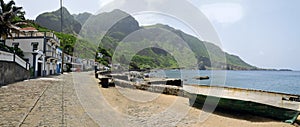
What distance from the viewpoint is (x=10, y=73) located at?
18.5 metres

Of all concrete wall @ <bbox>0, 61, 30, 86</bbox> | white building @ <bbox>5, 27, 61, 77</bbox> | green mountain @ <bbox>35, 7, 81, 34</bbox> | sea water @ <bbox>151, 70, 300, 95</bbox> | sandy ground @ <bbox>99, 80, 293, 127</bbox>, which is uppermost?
green mountain @ <bbox>35, 7, 81, 34</bbox>

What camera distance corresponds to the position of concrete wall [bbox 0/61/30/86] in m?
16.5

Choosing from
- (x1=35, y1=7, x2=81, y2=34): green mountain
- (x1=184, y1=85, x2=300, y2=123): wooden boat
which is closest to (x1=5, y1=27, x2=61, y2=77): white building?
(x1=184, y1=85, x2=300, y2=123): wooden boat

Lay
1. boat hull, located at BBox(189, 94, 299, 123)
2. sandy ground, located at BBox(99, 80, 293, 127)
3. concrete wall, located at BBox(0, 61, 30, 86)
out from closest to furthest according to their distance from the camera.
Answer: sandy ground, located at BBox(99, 80, 293, 127) → boat hull, located at BBox(189, 94, 299, 123) → concrete wall, located at BBox(0, 61, 30, 86)

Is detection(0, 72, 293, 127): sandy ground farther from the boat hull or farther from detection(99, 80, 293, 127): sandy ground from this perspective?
the boat hull

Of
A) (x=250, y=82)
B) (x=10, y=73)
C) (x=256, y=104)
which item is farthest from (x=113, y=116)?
(x=250, y=82)

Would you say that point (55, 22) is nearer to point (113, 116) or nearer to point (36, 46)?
point (36, 46)

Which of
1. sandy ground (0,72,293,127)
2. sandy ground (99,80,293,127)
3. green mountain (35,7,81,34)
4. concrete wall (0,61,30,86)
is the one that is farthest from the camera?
green mountain (35,7,81,34)

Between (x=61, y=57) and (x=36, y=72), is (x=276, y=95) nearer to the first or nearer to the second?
(x=36, y=72)

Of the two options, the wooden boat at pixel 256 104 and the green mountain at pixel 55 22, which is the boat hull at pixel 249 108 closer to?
the wooden boat at pixel 256 104

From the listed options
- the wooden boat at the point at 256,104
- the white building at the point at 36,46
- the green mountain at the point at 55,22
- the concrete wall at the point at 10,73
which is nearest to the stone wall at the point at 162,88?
the wooden boat at the point at 256,104

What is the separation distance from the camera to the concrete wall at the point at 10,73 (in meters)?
16.5

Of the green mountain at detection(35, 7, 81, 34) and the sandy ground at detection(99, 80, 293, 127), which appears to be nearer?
the sandy ground at detection(99, 80, 293, 127)

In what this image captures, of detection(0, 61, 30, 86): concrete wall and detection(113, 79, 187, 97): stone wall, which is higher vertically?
detection(0, 61, 30, 86): concrete wall
